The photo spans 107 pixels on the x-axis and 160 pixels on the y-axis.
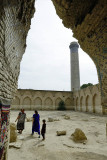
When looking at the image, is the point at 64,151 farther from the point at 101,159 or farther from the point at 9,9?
the point at 9,9

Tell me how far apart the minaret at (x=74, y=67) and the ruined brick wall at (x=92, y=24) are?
95.3 feet

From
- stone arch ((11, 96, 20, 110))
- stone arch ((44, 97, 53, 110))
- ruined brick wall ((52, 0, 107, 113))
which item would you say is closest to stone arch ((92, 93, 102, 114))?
stone arch ((44, 97, 53, 110))

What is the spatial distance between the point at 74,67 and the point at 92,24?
3111 centimetres

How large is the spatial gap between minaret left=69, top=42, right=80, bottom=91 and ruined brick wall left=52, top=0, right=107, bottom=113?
29.0 m

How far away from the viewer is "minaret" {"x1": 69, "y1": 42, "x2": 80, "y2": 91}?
33969 mm

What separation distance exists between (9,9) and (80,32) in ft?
12.1

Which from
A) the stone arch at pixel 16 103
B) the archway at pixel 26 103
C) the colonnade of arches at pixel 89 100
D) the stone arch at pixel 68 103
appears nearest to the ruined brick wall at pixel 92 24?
the colonnade of arches at pixel 89 100

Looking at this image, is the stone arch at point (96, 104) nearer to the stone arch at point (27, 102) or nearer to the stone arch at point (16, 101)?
the stone arch at point (27, 102)

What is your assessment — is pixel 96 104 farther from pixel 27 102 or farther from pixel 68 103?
pixel 27 102

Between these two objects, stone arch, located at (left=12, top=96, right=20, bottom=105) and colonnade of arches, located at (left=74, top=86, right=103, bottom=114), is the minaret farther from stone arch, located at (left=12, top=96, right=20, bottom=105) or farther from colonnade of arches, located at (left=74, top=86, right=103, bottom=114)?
stone arch, located at (left=12, top=96, right=20, bottom=105)

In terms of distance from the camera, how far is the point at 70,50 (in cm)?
3788

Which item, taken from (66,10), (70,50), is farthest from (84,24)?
(70,50)

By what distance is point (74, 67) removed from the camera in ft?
116

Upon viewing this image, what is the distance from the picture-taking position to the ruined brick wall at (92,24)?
4.29 m
